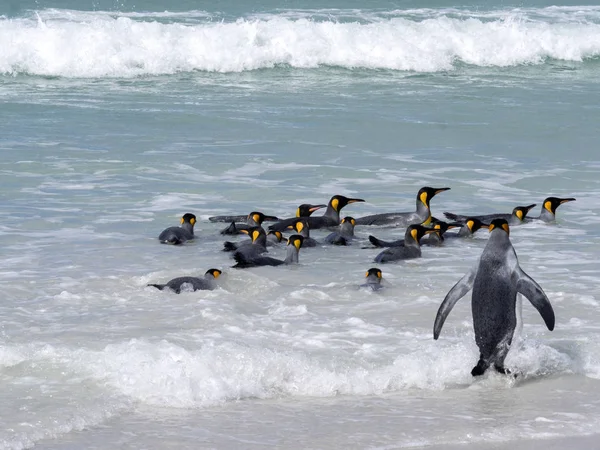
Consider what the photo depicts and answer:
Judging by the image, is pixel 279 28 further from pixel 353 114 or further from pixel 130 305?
pixel 130 305

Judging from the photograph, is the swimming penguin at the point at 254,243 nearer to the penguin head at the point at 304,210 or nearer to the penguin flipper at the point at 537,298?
the penguin head at the point at 304,210

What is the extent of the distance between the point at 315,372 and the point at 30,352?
4.45 ft

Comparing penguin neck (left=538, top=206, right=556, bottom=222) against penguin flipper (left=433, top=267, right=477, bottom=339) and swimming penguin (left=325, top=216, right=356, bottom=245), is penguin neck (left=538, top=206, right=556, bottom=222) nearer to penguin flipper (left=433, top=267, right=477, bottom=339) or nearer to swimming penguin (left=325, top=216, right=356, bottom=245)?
swimming penguin (left=325, top=216, right=356, bottom=245)

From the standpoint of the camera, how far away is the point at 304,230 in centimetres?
800

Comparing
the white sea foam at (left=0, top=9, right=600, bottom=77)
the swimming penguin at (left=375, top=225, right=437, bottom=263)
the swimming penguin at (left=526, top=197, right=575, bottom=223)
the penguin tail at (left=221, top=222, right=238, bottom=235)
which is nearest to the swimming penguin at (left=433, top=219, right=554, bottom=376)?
the swimming penguin at (left=375, top=225, right=437, bottom=263)

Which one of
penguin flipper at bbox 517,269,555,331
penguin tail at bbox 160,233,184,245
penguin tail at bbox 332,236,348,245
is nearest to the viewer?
penguin flipper at bbox 517,269,555,331

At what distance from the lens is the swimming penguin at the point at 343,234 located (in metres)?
7.93

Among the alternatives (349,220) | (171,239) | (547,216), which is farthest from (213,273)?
(547,216)

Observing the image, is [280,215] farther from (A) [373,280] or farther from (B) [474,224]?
(A) [373,280]

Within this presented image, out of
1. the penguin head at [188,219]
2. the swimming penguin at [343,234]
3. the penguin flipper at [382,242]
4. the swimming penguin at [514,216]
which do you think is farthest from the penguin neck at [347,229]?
the penguin head at [188,219]

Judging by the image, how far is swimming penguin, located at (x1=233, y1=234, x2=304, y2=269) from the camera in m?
7.02

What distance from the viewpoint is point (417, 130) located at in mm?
12758

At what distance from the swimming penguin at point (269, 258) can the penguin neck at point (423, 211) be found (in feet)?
4.61

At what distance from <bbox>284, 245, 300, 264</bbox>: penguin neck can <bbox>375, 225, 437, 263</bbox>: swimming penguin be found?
0.55m
